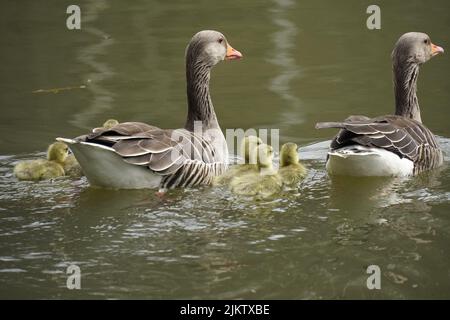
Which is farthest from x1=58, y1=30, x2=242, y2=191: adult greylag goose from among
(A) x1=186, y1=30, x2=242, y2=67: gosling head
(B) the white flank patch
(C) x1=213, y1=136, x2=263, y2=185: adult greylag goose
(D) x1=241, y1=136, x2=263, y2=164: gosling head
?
(B) the white flank patch

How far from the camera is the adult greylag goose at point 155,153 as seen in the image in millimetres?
8523

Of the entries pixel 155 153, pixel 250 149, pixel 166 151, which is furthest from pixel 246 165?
pixel 155 153

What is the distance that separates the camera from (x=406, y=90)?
10367 millimetres

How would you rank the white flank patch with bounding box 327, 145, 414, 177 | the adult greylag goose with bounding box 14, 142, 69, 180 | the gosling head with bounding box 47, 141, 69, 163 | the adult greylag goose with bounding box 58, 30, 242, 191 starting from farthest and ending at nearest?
the gosling head with bounding box 47, 141, 69, 163 < the adult greylag goose with bounding box 14, 142, 69, 180 < the white flank patch with bounding box 327, 145, 414, 177 < the adult greylag goose with bounding box 58, 30, 242, 191

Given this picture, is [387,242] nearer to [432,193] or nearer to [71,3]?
[432,193]

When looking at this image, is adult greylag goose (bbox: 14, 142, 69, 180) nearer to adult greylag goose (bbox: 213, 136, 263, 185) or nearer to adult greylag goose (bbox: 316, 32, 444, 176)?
adult greylag goose (bbox: 213, 136, 263, 185)

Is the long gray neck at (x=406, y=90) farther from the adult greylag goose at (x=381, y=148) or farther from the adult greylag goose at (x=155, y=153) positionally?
the adult greylag goose at (x=155, y=153)

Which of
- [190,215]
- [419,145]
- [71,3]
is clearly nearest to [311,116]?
[419,145]

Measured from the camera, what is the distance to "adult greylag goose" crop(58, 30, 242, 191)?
8523 millimetres

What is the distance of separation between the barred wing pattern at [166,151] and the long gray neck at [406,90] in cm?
239

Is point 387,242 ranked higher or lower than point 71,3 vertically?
lower

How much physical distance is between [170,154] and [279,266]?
252 centimetres

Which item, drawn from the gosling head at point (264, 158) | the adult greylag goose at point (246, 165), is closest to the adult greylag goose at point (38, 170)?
the adult greylag goose at point (246, 165)
